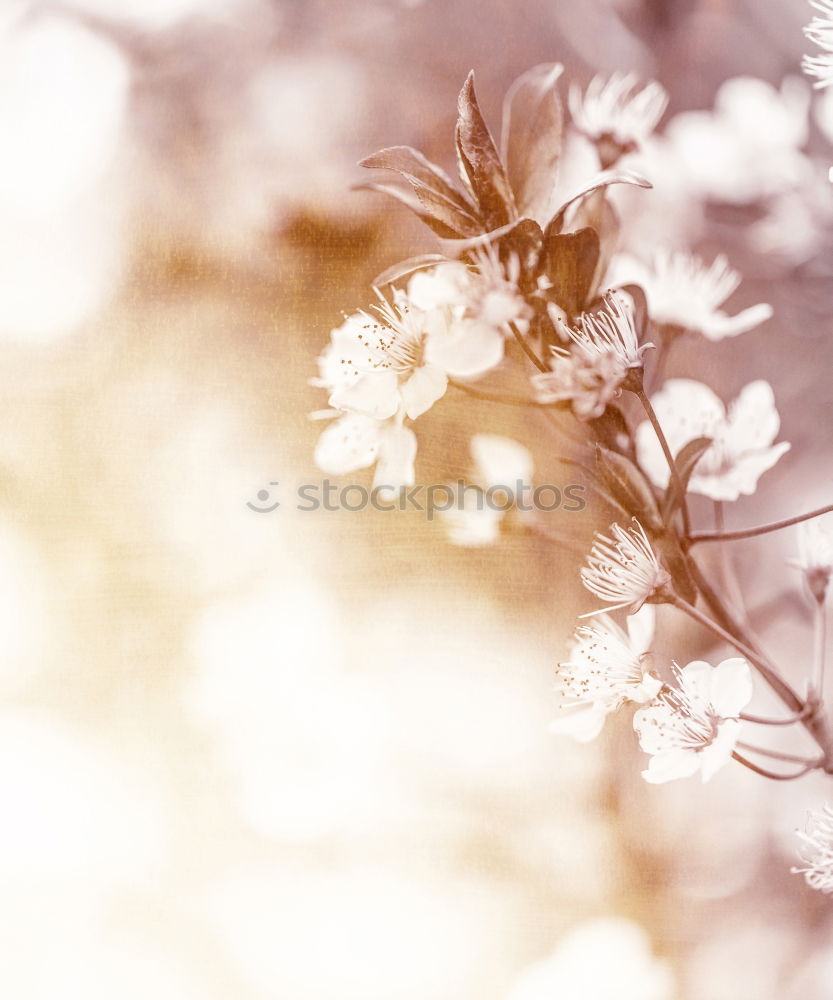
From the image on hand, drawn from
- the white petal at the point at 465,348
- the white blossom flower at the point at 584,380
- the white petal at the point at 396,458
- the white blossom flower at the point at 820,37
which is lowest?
the white petal at the point at 396,458

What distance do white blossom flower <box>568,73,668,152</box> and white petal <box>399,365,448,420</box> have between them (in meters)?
0.21

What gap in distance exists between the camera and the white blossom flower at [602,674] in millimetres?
479

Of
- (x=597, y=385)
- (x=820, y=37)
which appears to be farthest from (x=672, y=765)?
(x=820, y=37)

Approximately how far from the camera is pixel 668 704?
480 mm

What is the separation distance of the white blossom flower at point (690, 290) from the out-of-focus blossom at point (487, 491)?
0.46 feet

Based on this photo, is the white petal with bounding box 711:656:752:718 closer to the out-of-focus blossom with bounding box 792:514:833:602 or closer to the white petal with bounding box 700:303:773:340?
→ the out-of-focus blossom with bounding box 792:514:833:602

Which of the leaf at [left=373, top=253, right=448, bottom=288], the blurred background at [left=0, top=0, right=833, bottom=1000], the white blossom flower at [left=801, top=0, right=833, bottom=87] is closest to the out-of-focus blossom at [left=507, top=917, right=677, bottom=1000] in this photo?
the blurred background at [left=0, top=0, right=833, bottom=1000]

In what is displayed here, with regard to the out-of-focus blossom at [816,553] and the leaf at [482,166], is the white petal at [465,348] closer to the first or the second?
the leaf at [482,166]

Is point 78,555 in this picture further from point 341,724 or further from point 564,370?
point 564,370

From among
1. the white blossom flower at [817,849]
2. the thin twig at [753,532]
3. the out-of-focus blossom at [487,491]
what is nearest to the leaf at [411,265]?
the out-of-focus blossom at [487,491]

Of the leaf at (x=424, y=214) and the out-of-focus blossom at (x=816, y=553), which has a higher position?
the leaf at (x=424, y=214)

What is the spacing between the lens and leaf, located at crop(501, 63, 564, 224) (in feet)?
1.45

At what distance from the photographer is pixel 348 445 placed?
500mm

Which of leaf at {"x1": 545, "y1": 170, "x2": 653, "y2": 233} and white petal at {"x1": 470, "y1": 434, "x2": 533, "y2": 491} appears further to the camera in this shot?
white petal at {"x1": 470, "y1": 434, "x2": 533, "y2": 491}
